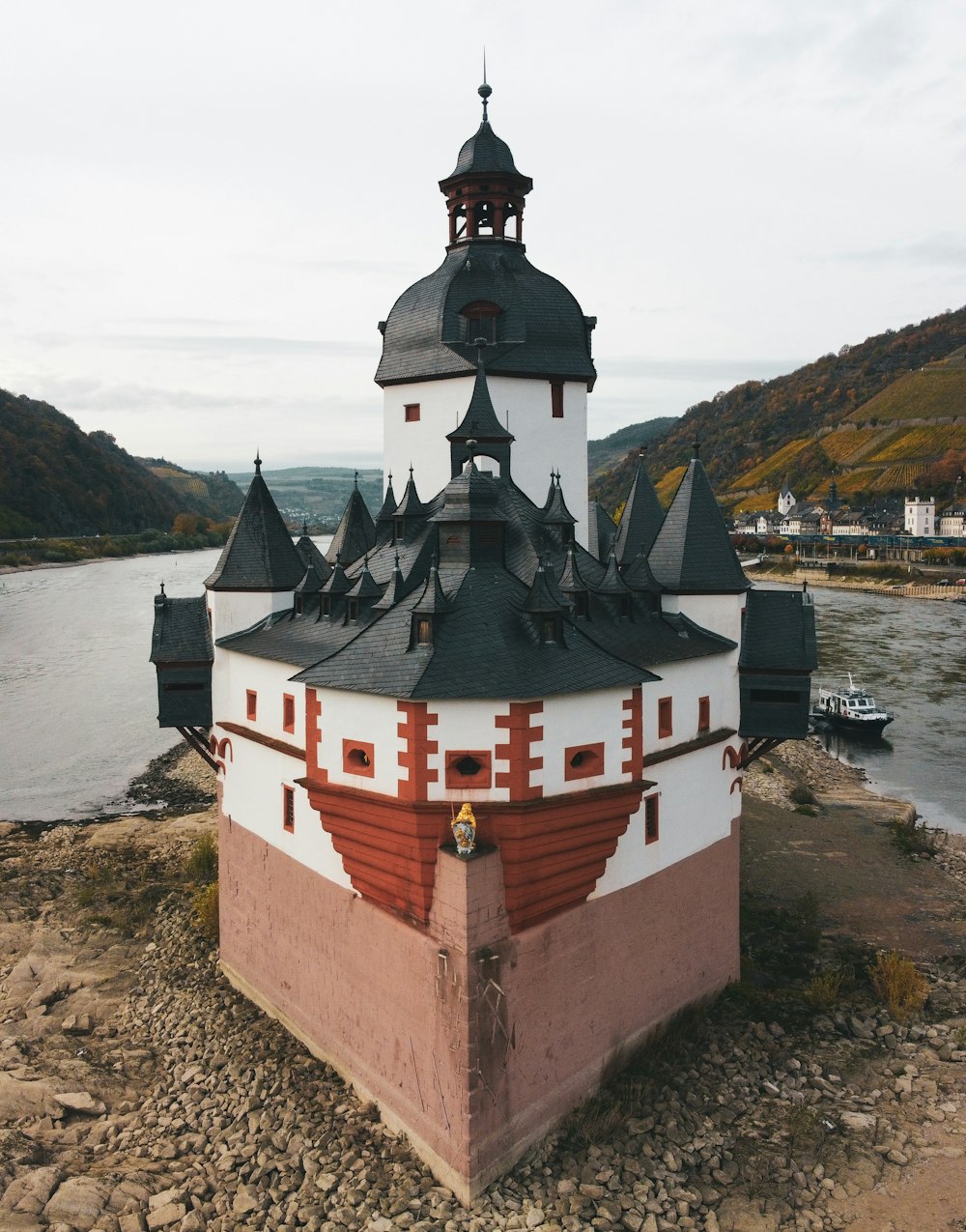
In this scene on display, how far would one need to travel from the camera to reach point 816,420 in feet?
503

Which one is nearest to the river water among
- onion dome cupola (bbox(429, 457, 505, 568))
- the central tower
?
the central tower

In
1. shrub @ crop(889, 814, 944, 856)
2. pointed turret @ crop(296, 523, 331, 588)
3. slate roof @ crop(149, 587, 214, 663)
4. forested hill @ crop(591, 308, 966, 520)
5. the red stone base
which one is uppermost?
forested hill @ crop(591, 308, 966, 520)

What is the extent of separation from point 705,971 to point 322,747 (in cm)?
757

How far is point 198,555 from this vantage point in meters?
129

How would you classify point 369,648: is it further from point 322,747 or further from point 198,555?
point 198,555

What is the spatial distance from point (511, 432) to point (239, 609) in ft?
19.0

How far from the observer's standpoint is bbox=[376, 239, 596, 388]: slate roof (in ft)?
56.6

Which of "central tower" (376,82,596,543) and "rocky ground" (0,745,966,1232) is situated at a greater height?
"central tower" (376,82,596,543)

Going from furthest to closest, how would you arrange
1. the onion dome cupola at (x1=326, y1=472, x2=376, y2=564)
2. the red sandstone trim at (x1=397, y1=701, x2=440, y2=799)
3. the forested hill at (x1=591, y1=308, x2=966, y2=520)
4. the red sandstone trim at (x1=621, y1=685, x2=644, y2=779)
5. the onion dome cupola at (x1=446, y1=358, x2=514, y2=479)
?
1. the forested hill at (x1=591, y1=308, x2=966, y2=520)
2. the onion dome cupola at (x1=326, y1=472, x2=376, y2=564)
3. the onion dome cupola at (x1=446, y1=358, x2=514, y2=479)
4. the red sandstone trim at (x1=621, y1=685, x2=644, y2=779)
5. the red sandstone trim at (x1=397, y1=701, x2=440, y2=799)

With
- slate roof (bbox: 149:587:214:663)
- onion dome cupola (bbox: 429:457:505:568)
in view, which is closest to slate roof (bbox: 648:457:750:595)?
onion dome cupola (bbox: 429:457:505:568)

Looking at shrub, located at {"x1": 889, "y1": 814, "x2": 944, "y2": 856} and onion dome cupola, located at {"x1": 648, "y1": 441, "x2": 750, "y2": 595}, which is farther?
shrub, located at {"x1": 889, "y1": 814, "x2": 944, "y2": 856}

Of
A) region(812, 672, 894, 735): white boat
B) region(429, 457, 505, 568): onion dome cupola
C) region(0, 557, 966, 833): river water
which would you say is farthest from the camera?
region(812, 672, 894, 735): white boat

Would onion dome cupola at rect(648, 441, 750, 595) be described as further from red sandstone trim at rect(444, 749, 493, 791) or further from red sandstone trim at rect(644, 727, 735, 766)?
red sandstone trim at rect(444, 749, 493, 791)

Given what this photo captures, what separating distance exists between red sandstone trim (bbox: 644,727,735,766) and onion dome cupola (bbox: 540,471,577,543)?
3503mm
